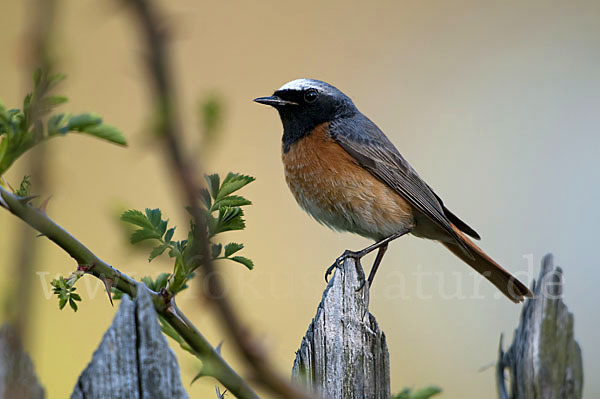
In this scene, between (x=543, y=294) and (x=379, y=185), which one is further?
(x=379, y=185)

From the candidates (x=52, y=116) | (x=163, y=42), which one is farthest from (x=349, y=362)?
(x=163, y=42)

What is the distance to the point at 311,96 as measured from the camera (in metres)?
4.79

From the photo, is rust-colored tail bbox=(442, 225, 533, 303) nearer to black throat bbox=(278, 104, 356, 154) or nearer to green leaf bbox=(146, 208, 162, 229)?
black throat bbox=(278, 104, 356, 154)

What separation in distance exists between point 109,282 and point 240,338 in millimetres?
1098

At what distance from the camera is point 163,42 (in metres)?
0.42

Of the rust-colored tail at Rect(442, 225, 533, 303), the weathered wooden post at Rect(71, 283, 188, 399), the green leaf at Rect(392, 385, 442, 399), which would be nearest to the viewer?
the weathered wooden post at Rect(71, 283, 188, 399)

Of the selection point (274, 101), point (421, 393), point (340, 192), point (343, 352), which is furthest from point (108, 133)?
point (274, 101)

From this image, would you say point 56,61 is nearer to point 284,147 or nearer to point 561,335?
point 561,335

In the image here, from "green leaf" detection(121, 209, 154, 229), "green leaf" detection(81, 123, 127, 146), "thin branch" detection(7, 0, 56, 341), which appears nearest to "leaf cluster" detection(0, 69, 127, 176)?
"green leaf" detection(81, 123, 127, 146)

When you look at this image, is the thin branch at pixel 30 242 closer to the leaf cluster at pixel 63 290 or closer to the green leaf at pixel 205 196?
the green leaf at pixel 205 196

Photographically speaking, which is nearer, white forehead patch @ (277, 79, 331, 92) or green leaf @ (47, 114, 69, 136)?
green leaf @ (47, 114, 69, 136)

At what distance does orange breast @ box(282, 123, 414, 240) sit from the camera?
4410 mm

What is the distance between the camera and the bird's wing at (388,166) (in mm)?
4543

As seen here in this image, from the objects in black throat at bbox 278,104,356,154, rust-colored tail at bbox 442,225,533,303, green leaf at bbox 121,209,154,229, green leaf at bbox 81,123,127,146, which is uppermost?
black throat at bbox 278,104,356,154
